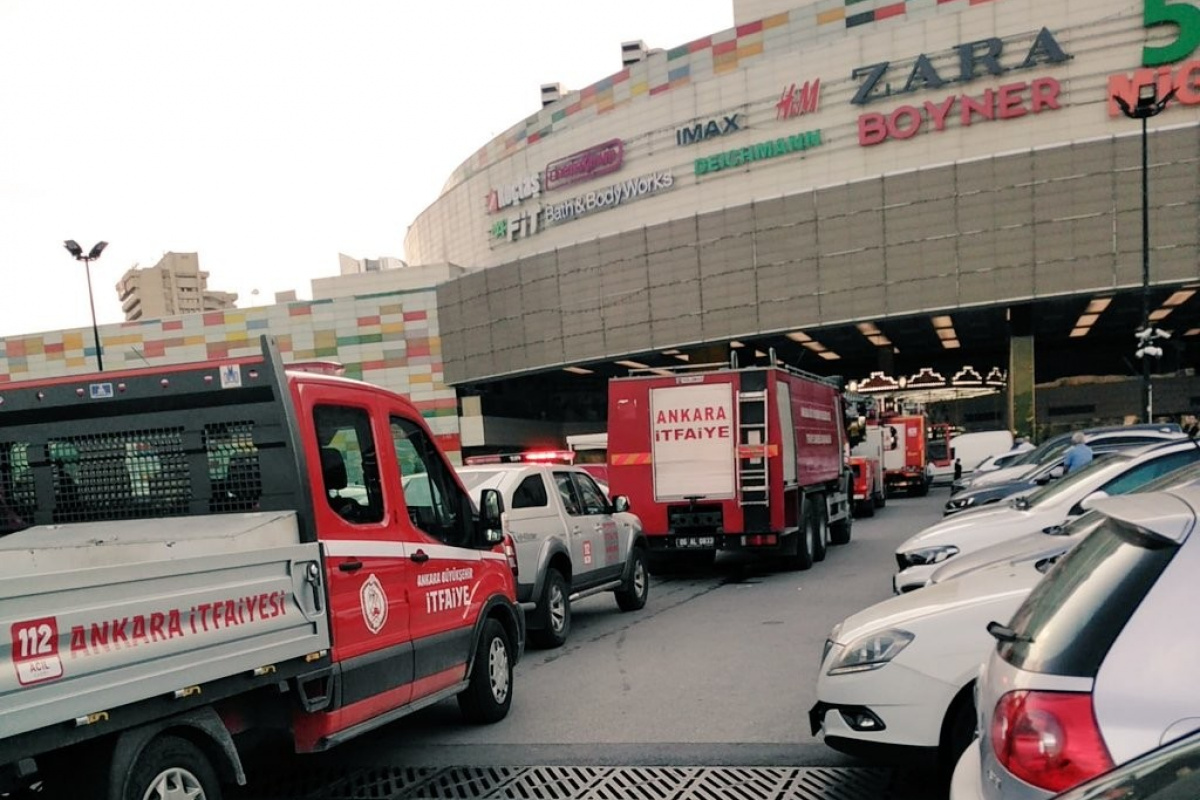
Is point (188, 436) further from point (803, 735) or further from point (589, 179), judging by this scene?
point (589, 179)

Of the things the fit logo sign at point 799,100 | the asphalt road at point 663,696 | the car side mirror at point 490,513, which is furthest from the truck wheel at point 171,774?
the fit logo sign at point 799,100

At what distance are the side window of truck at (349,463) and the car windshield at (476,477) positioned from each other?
12.0 feet

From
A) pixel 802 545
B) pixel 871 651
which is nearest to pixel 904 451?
pixel 802 545

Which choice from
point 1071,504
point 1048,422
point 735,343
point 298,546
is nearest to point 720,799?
point 298,546

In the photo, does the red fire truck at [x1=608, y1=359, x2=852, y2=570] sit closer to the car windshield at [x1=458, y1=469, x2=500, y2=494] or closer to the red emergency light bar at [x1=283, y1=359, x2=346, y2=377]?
the car windshield at [x1=458, y1=469, x2=500, y2=494]

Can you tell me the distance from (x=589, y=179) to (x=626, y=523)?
48286 mm

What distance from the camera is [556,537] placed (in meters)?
9.09

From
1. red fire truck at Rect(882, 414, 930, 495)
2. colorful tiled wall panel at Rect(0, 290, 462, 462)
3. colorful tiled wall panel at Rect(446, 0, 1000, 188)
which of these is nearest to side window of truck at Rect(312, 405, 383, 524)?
red fire truck at Rect(882, 414, 930, 495)

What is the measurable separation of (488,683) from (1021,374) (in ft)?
131

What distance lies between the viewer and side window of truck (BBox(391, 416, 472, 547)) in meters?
5.69

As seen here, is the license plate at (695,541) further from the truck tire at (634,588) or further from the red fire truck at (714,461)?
the truck tire at (634,588)

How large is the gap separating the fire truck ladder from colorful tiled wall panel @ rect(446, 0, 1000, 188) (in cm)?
3935

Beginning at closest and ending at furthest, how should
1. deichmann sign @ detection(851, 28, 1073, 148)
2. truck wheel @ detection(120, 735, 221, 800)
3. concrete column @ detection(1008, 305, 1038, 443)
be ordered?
truck wheel @ detection(120, 735, 221, 800) → concrete column @ detection(1008, 305, 1038, 443) → deichmann sign @ detection(851, 28, 1073, 148)

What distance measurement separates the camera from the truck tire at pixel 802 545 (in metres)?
13.8
